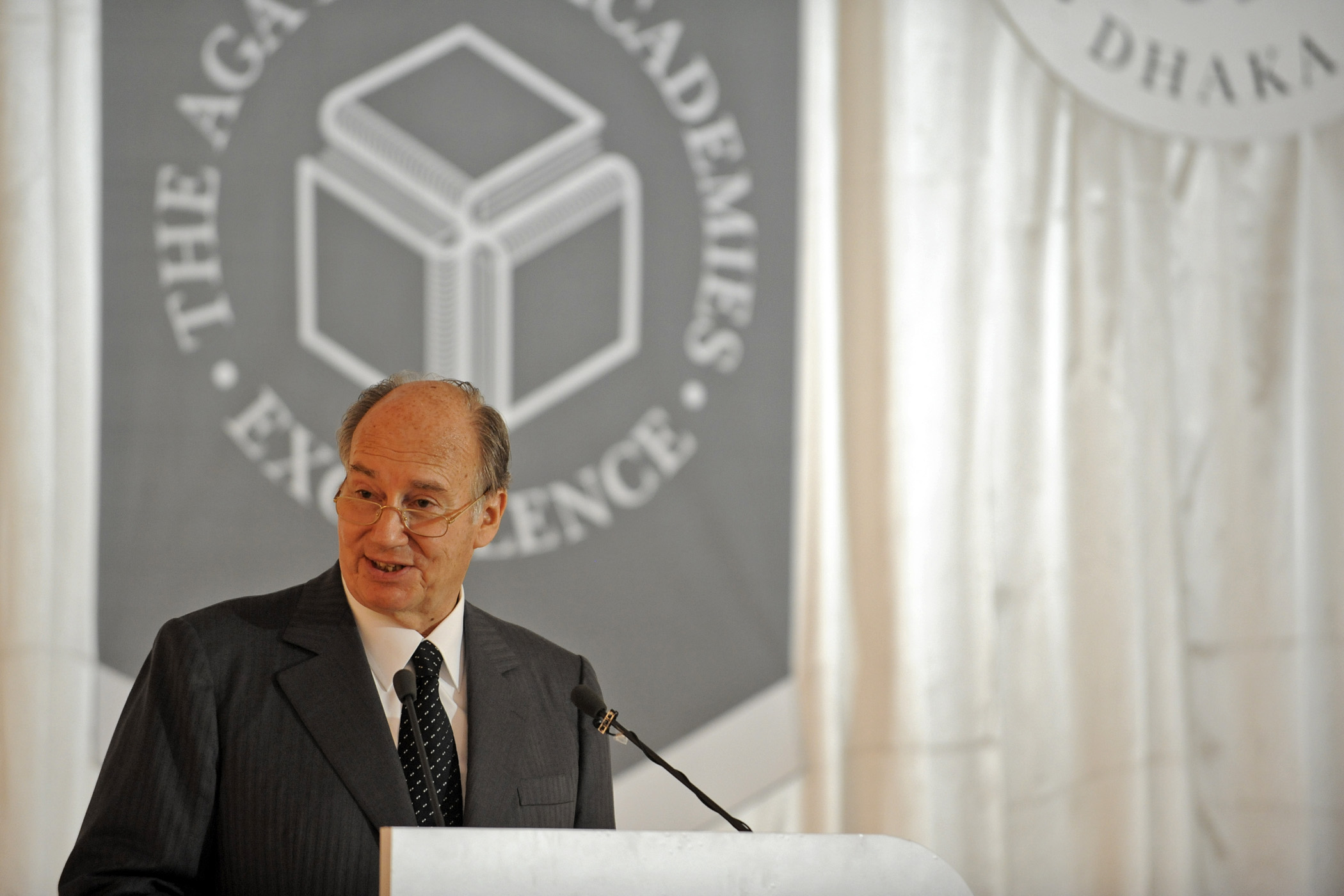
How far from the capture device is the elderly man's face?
73.1 inches

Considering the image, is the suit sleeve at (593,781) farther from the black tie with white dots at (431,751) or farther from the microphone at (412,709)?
the microphone at (412,709)

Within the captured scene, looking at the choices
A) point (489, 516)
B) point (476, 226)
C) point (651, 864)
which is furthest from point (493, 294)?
point (651, 864)

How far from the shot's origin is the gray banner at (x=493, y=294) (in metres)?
3.36

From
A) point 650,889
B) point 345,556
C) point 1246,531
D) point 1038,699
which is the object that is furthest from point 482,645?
point 1246,531

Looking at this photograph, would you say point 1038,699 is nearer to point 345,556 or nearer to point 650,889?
point 345,556

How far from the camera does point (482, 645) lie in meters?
1.97

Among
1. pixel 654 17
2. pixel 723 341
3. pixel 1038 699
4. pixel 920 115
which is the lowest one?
pixel 1038 699

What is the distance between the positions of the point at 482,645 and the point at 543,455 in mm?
1536

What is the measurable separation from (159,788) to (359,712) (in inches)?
10.0

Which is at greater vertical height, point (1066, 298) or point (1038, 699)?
point (1066, 298)

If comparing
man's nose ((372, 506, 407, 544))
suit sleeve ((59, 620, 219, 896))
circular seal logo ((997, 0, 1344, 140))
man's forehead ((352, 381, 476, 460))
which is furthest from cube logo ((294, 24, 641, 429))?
suit sleeve ((59, 620, 219, 896))

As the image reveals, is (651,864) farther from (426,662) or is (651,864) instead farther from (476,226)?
(476,226)

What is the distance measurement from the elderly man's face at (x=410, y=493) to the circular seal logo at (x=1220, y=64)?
2.51m

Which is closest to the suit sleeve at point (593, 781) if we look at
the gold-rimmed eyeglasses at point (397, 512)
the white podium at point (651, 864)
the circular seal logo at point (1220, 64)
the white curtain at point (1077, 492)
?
the gold-rimmed eyeglasses at point (397, 512)
